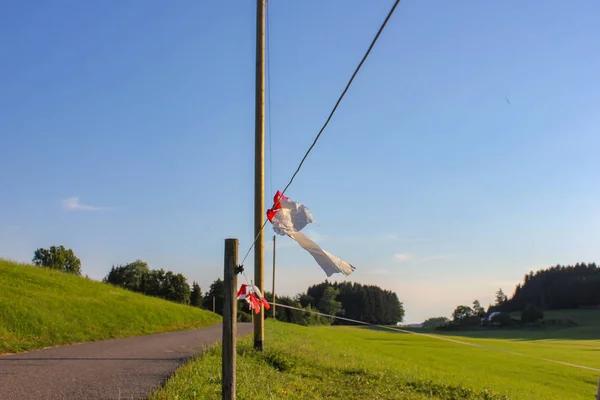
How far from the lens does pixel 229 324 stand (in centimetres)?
455

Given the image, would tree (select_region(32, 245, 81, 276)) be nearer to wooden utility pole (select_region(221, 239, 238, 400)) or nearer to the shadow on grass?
the shadow on grass

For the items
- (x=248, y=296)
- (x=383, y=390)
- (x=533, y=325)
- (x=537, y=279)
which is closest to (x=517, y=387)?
(x=383, y=390)

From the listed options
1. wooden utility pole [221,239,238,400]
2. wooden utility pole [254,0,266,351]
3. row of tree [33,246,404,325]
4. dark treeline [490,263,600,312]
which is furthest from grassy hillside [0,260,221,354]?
dark treeline [490,263,600,312]

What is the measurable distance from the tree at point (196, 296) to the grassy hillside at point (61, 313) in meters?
53.3

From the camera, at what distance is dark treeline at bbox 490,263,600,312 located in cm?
10862

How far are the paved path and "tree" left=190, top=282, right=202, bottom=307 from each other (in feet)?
232

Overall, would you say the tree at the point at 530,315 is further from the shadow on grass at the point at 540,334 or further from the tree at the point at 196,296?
the tree at the point at 196,296

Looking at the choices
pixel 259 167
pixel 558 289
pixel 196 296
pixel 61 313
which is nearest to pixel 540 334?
pixel 196 296

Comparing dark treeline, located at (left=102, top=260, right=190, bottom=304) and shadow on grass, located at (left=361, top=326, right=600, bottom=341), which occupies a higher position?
dark treeline, located at (left=102, top=260, right=190, bottom=304)

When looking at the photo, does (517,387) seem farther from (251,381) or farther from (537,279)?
(537,279)

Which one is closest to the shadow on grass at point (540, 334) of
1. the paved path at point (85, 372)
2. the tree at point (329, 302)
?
the paved path at point (85, 372)

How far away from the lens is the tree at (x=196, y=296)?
8310cm

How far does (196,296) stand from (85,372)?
3019 inches

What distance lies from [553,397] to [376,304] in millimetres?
108274
